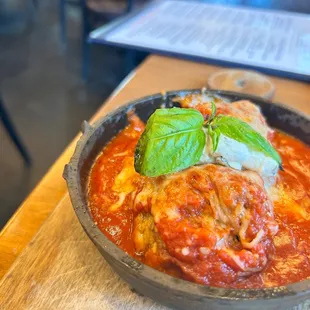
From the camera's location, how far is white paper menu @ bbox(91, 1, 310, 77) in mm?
1988

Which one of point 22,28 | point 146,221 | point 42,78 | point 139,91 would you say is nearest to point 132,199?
point 146,221

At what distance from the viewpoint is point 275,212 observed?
0.97 m

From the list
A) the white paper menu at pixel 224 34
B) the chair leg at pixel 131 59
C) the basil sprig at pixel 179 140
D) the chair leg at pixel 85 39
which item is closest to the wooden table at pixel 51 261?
the basil sprig at pixel 179 140

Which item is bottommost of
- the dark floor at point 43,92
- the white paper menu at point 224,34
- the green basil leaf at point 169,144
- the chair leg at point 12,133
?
the dark floor at point 43,92

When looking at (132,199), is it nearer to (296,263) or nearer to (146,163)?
(146,163)

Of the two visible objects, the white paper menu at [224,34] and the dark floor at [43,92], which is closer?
the white paper menu at [224,34]

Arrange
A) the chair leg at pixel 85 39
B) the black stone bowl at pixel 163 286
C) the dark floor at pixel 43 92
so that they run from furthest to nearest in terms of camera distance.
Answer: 1. the chair leg at pixel 85 39
2. the dark floor at pixel 43 92
3. the black stone bowl at pixel 163 286

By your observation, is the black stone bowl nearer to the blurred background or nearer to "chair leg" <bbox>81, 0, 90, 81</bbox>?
the blurred background

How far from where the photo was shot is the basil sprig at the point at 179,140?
0.87m

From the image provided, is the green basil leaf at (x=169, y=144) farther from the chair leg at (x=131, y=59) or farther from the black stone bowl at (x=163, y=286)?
the chair leg at (x=131, y=59)

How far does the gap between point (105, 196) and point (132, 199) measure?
0.10 meters

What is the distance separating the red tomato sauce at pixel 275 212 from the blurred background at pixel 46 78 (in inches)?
48.5

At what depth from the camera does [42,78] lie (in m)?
3.57

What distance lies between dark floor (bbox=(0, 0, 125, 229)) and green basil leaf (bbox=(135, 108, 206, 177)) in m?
1.52
